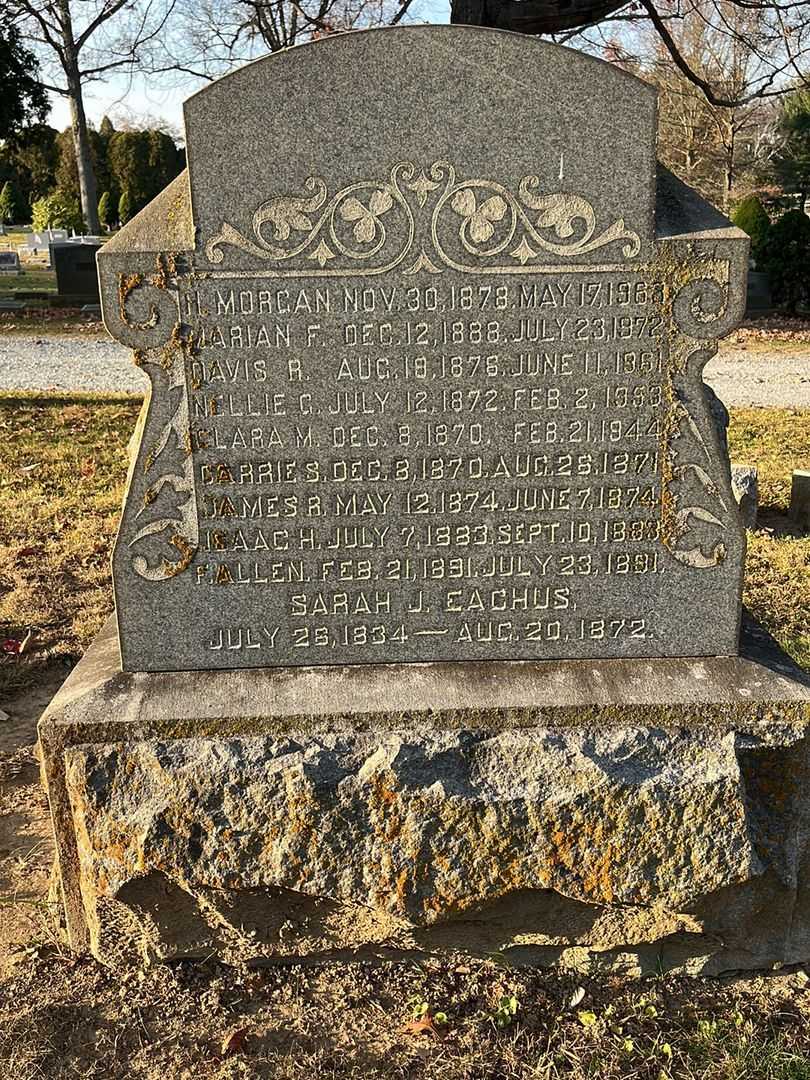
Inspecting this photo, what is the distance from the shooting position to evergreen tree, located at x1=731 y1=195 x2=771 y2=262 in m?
18.8

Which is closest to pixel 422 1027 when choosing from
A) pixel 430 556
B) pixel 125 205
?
pixel 430 556

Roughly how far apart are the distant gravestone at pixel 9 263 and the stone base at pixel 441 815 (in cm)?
2583

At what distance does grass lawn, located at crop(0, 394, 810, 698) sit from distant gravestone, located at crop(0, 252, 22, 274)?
18.2 meters

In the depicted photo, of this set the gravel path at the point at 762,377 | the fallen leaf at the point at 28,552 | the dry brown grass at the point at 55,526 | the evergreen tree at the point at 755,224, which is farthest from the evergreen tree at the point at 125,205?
the fallen leaf at the point at 28,552

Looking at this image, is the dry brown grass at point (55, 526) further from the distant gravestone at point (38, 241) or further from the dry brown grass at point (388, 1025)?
the distant gravestone at point (38, 241)

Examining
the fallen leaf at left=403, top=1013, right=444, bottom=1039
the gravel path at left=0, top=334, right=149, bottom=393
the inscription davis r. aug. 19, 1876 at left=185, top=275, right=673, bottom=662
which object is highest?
the inscription davis r. aug. 19, 1876 at left=185, top=275, right=673, bottom=662

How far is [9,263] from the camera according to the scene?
1021 inches

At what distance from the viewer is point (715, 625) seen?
2.81 metres

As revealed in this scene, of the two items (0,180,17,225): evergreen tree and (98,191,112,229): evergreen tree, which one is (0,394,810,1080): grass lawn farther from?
(0,180,17,225): evergreen tree

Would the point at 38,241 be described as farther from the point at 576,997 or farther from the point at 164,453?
the point at 576,997

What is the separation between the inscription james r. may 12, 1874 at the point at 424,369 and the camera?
8.25ft

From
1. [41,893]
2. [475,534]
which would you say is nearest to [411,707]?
[475,534]

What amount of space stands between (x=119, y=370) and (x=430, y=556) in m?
11.0

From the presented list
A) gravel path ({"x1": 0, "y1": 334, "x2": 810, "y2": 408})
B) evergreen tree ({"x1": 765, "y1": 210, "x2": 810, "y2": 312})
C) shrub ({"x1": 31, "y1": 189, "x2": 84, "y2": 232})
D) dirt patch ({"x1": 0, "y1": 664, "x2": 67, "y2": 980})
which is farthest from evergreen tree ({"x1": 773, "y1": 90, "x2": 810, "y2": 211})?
dirt patch ({"x1": 0, "y1": 664, "x2": 67, "y2": 980})
